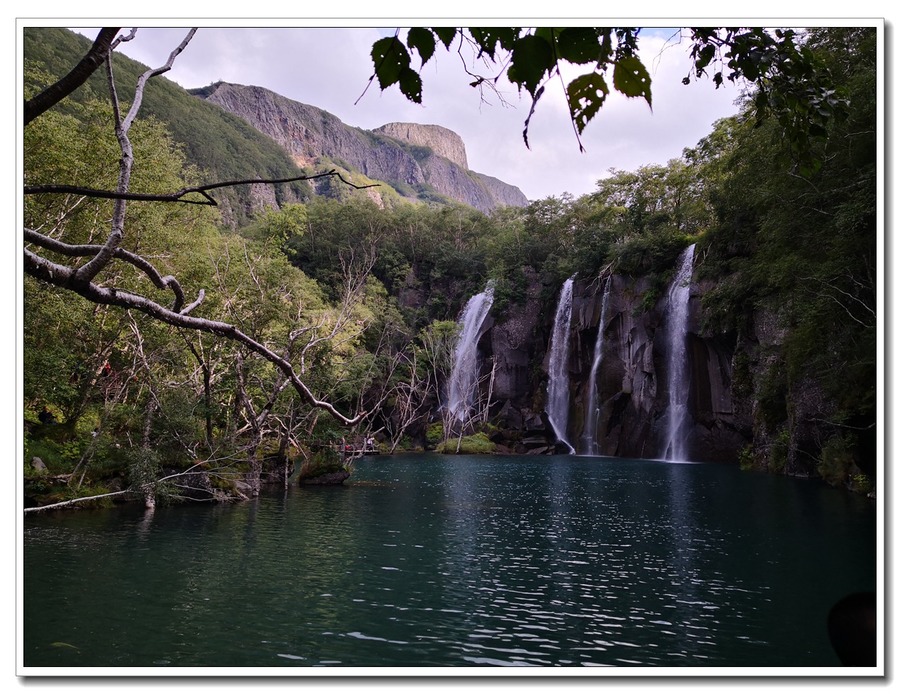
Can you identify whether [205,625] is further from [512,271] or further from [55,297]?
[512,271]

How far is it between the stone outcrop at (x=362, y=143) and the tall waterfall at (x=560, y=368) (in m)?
5.68

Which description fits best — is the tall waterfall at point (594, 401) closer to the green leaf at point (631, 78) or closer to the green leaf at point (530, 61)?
the green leaf at point (631, 78)

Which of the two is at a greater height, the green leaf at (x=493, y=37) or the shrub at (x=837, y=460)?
the green leaf at (x=493, y=37)

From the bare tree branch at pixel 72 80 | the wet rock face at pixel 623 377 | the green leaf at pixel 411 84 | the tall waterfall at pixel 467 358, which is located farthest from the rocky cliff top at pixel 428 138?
the tall waterfall at pixel 467 358

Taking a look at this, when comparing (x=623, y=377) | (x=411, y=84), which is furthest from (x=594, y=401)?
(x=411, y=84)

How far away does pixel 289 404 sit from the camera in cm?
1469

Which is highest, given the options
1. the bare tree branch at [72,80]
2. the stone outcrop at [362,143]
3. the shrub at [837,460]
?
the stone outcrop at [362,143]

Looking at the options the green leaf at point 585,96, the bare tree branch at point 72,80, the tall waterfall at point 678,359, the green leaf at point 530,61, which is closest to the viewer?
the green leaf at point 530,61

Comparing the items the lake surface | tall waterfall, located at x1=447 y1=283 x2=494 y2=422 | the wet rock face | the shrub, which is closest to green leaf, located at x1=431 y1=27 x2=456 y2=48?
the lake surface

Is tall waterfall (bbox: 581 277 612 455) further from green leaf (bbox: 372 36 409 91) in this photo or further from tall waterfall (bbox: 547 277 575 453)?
green leaf (bbox: 372 36 409 91)

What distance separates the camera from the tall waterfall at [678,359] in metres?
25.0

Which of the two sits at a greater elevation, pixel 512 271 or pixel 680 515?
pixel 512 271

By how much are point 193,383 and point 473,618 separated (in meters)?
9.80
